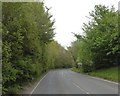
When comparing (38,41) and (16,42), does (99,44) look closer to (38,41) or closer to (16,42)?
(38,41)

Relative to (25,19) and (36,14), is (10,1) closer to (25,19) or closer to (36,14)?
(25,19)

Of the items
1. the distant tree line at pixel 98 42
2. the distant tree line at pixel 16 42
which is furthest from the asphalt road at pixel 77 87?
the distant tree line at pixel 98 42

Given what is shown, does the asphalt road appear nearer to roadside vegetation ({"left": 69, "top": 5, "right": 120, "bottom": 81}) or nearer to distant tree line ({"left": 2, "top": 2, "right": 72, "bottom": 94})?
distant tree line ({"left": 2, "top": 2, "right": 72, "bottom": 94})

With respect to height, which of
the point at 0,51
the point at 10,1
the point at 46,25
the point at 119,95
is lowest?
the point at 119,95

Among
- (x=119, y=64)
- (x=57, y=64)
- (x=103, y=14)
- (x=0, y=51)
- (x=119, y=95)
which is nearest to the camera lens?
(x=0, y=51)

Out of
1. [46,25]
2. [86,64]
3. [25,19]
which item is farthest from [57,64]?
[25,19]

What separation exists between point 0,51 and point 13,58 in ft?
28.6

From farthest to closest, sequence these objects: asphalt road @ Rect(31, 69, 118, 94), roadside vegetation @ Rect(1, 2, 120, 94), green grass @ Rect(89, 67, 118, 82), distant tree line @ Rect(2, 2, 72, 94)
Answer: green grass @ Rect(89, 67, 118, 82) < asphalt road @ Rect(31, 69, 118, 94) < roadside vegetation @ Rect(1, 2, 120, 94) < distant tree line @ Rect(2, 2, 72, 94)

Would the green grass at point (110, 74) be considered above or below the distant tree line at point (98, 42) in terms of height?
below

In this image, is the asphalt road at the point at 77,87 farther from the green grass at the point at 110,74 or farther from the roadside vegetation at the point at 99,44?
the roadside vegetation at the point at 99,44

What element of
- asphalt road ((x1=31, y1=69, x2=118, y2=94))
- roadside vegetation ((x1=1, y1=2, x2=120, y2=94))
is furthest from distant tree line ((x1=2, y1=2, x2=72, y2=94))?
asphalt road ((x1=31, y1=69, x2=118, y2=94))

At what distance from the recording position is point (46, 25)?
49531 mm

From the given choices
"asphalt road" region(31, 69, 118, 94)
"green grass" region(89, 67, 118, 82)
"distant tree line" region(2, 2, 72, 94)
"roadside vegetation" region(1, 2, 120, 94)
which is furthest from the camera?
"green grass" region(89, 67, 118, 82)

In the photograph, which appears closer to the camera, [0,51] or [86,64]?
[0,51]
